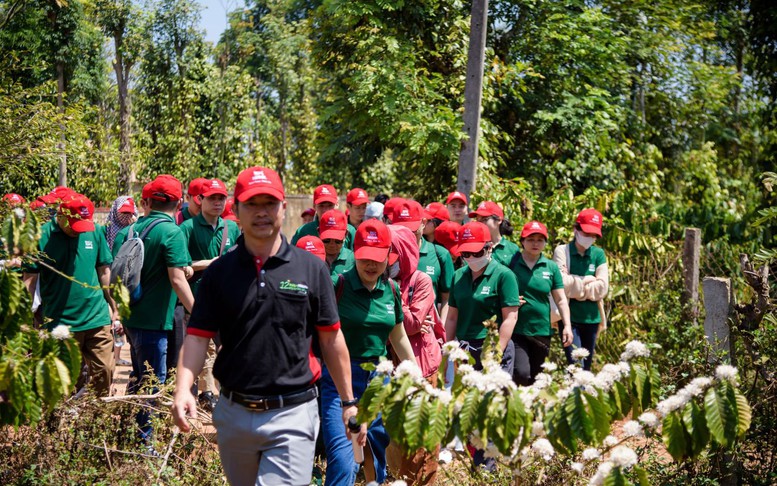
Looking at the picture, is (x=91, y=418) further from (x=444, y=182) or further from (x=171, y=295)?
(x=444, y=182)

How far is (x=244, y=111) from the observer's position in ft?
74.3

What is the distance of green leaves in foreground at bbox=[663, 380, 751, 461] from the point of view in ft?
10.8

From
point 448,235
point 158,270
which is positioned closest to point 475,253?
point 448,235

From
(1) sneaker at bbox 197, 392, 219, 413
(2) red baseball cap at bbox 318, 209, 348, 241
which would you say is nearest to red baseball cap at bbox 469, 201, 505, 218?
(2) red baseball cap at bbox 318, 209, 348, 241

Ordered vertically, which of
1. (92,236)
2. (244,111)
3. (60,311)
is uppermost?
(244,111)

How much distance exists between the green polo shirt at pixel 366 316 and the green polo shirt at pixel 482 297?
1.50m

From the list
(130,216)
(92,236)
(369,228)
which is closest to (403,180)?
(130,216)

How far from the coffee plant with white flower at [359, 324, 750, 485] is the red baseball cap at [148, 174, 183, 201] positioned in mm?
3510

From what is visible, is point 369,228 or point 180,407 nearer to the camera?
point 180,407

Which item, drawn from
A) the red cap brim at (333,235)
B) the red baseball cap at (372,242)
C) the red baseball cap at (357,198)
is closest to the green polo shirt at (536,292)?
the red cap brim at (333,235)

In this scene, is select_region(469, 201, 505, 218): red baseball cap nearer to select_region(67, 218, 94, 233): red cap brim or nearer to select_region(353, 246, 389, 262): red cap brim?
select_region(353, 246, 389, 262): red cap brim

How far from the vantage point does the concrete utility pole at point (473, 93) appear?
1049 cm

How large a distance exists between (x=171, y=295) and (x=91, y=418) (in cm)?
128

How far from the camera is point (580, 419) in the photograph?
3.29 metres
